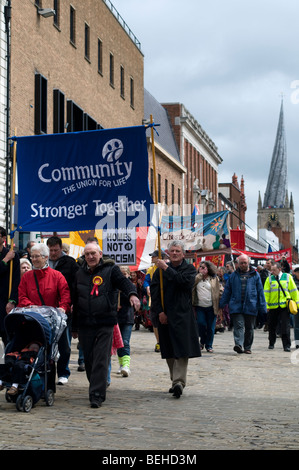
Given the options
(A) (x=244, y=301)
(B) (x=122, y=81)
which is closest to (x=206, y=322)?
(A) (x=244, y=301)

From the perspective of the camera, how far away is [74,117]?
34219mm

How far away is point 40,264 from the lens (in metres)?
9.17

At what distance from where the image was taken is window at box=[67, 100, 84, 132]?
33344 millimetres

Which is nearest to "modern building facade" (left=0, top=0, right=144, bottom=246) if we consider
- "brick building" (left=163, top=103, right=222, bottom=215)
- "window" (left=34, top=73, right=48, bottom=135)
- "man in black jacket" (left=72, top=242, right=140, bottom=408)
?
"window" (left=34, top=73, right=48, bottom=135)

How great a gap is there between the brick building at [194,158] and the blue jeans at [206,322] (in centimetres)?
4668

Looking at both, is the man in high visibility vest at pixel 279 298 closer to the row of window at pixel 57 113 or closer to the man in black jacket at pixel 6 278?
the man in black jacket at pixel 6 278

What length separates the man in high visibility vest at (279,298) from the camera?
18.0m

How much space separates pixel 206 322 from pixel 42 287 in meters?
8.03

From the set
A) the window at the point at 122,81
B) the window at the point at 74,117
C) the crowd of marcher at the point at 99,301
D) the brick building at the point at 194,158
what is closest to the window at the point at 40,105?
the window at the point at 74,117

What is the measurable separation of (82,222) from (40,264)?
1.78m

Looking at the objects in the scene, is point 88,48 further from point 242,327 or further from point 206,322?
point 242,327
